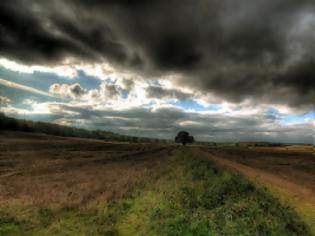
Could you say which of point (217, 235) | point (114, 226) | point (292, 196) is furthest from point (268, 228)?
point (114, 226)

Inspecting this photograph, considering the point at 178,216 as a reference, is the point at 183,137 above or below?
above

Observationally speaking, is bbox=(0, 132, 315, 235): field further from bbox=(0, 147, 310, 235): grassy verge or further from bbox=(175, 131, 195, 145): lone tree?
bbox=(175, 131, 195, 145): lone tree

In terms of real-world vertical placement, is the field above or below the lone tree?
below

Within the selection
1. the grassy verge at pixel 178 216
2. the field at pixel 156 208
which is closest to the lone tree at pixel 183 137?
the field at pixel 156 208

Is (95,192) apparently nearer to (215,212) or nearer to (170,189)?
(170,189)

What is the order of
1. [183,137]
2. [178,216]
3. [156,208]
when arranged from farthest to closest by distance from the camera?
[183,137], [156,208], [178,216]

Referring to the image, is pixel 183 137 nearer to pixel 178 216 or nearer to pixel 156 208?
pixel 156 208

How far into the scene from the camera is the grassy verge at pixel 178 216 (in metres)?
11.0

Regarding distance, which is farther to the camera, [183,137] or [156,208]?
[183,137]

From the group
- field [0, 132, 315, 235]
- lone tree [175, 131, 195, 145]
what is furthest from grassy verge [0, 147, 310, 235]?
lone tree [175, 131, 195, 145]

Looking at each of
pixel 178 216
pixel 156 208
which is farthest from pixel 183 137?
pixel 178 216

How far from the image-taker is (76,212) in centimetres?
1506

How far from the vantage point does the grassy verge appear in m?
11.0

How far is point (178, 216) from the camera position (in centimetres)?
1319
